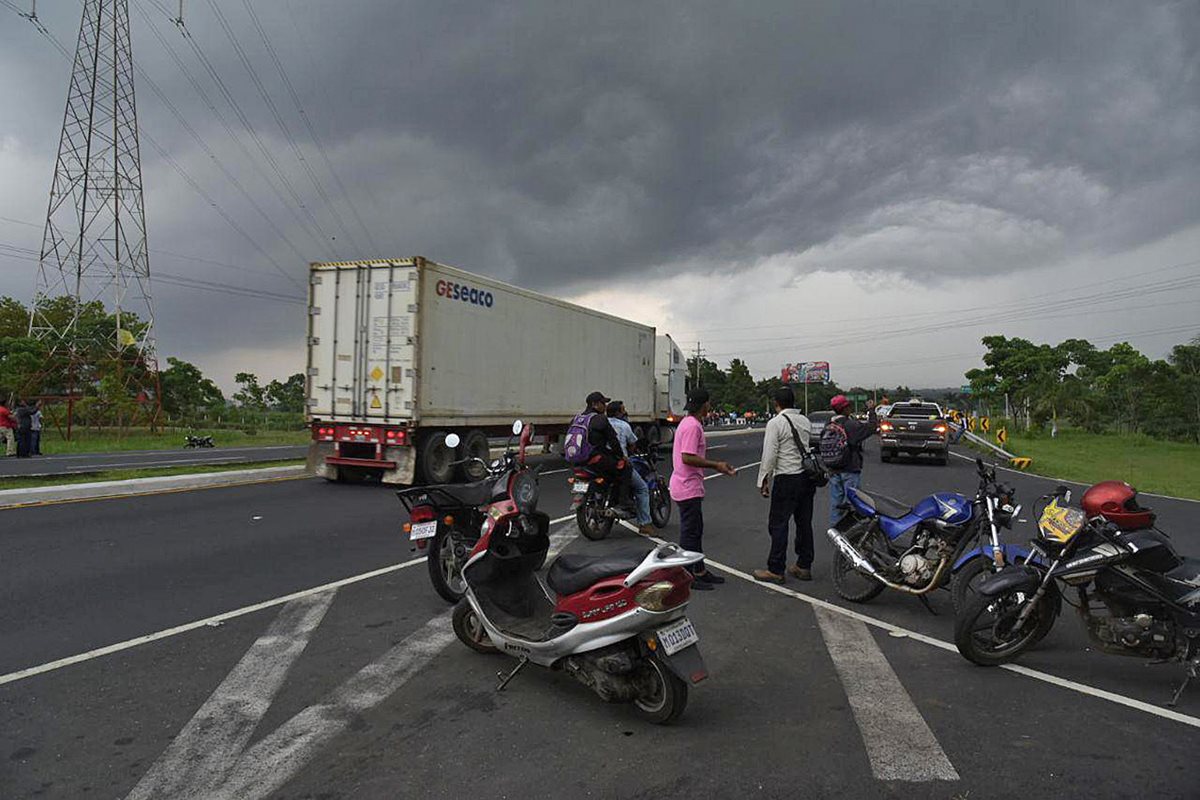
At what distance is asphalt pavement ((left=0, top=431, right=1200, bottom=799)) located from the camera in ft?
10.3

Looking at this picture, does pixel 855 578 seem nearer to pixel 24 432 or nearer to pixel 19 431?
pixel 24 432

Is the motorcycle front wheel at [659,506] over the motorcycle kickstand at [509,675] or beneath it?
over

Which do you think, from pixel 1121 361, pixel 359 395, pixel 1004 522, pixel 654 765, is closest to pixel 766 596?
pixel 1004 522

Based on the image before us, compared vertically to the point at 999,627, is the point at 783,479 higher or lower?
higher

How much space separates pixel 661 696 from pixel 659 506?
6.02 metres

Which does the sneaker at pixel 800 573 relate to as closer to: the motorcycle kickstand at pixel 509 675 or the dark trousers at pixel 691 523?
the dark trousers at pixel 691 523

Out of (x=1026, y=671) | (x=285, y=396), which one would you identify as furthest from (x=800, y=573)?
(x=285, y=396)

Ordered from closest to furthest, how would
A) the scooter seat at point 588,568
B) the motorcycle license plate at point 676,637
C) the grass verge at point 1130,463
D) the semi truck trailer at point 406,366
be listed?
the motorcycle license plate at point 676,637 < the scooter seat at point 588,568 < the semi truck trailer at point 406,366 < the grass verge at point 1130,463

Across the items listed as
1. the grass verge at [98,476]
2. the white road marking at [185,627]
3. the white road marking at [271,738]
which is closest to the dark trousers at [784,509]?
the white road marking at [271,738]

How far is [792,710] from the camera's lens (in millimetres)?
3881

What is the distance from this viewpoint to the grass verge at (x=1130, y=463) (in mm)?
17766

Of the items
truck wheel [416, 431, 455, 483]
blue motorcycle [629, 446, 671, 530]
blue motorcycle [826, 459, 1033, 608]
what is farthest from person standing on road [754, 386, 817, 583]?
truck wheel [416, 431, 455, 483]

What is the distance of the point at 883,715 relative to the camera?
3.82 meters

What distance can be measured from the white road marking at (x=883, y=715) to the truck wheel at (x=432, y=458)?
9100mm
